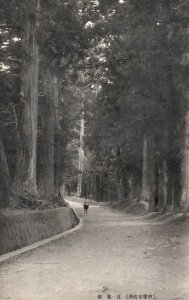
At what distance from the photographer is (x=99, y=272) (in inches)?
352

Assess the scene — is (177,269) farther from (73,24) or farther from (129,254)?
(73,24)

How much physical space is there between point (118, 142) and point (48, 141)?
12.1 metres

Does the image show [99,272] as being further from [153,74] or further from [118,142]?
[118,142]

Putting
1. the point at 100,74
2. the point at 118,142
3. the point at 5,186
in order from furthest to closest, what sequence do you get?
1. the point at 118,142
2. the point at 100,74
3. the point at 5,186

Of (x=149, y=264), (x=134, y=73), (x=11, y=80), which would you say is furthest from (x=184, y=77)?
(x=149, y=264)

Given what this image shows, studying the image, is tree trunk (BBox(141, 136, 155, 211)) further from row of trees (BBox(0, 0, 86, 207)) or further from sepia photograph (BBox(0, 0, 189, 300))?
row of trees (BBox(0, 0, 86, 207))

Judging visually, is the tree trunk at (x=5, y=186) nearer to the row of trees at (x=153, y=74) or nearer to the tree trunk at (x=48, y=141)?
the row of trees at (x=153, y=74)

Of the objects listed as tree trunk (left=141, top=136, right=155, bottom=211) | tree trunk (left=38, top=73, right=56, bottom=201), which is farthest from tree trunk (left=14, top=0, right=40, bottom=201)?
tree trunk (left=141, top=136, right=155, bottom=211)

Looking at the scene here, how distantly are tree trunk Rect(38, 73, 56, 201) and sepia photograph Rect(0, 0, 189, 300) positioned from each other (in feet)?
0.16

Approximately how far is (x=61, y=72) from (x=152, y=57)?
11.9ft

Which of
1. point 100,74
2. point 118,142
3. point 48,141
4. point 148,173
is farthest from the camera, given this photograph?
point 118,142

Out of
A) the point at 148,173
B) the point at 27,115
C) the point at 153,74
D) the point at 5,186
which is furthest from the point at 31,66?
the point at 148,173

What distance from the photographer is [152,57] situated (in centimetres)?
2208

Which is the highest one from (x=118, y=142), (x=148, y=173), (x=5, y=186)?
(x=118, y=142)
